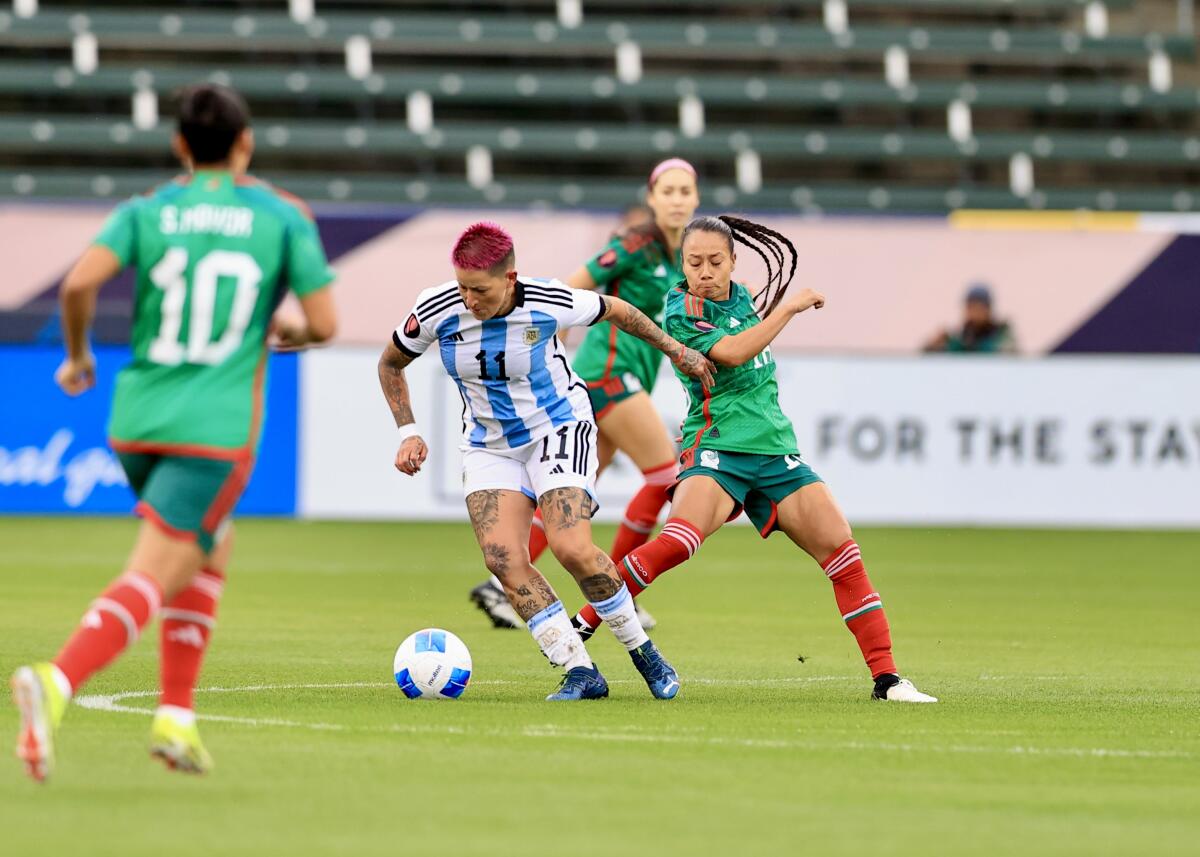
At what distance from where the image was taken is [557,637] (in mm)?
8398

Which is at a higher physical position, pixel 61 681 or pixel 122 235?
pixel 122 235

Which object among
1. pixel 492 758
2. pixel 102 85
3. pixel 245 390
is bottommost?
pixel 492 758

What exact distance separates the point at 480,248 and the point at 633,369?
3914 mm

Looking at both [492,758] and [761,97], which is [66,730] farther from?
[761,97]

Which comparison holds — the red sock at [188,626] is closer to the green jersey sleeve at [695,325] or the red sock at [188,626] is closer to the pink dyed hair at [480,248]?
the pink dyed hair at [480,248]

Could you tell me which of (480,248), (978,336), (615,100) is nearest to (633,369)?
(480,248)

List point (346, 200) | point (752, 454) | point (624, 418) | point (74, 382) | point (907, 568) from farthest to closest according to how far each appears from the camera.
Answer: point (346, 200) < point (907, 568) < point (624, 418) < point (752, 454) < point (74, 382)

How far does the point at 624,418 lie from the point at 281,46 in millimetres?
16564

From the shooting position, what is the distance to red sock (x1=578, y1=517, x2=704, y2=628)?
866 centimetres

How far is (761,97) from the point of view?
27109mm

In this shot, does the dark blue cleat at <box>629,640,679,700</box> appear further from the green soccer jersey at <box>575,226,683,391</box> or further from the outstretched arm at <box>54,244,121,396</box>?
the outstretched arm at <box>54,244,121,396</box>

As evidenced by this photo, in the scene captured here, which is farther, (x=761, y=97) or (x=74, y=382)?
(x=761, y=97)

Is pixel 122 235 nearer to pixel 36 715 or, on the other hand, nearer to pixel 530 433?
pixel 36 715

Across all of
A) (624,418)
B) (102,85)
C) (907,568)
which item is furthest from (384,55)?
(624,418)
